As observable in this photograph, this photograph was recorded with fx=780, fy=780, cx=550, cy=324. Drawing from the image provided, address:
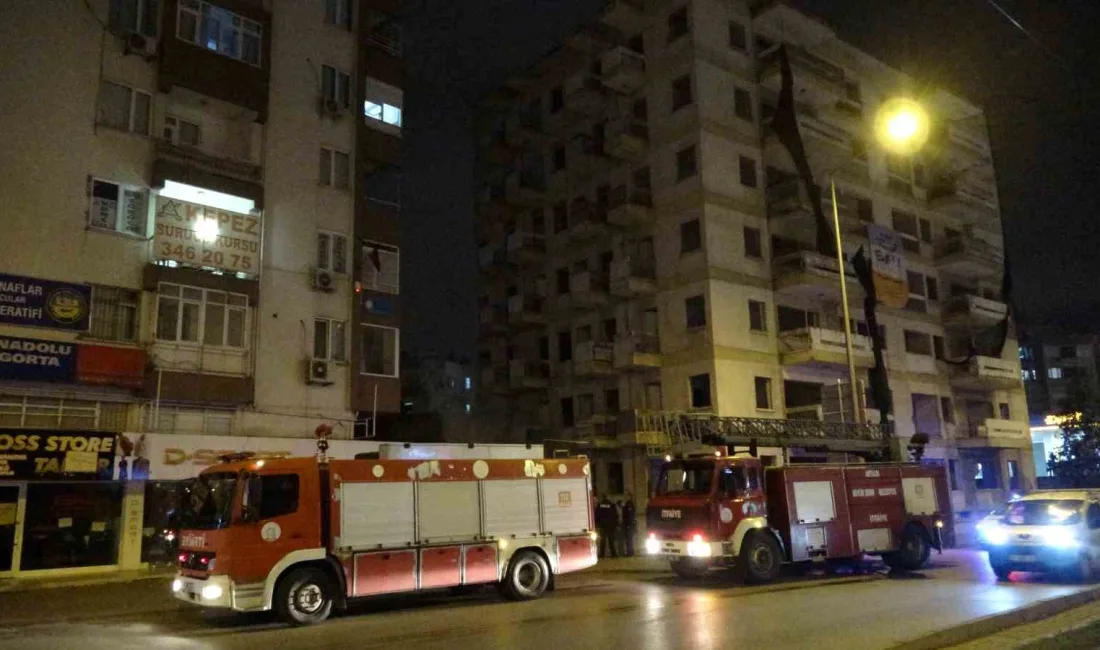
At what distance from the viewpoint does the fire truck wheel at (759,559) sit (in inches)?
663

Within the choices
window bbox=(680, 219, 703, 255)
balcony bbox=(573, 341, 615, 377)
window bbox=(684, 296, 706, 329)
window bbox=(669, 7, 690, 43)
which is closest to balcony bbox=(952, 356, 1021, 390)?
window bbox=(684, 296, 706, 329)

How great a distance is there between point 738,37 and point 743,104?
10.4ft

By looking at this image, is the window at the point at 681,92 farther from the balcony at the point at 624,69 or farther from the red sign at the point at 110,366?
the red sign at the point at 110,366

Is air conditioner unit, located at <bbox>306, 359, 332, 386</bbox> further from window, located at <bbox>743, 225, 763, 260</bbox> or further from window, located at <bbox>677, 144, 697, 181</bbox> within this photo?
window, located at <bbox>743, 225, 763, 260</bbox>

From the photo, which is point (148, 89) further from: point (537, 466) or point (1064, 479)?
point (1064, 479)

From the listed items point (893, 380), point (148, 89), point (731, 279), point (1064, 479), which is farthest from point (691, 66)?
point (1064, 479)

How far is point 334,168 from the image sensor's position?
1005 inches

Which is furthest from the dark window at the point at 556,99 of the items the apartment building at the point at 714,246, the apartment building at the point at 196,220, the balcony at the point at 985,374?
the balcony at the point at 985,374

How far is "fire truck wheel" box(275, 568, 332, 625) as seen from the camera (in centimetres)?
1257

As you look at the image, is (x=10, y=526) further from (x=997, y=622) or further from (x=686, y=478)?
(x=997, y=622)

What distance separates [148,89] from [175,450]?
400 inches

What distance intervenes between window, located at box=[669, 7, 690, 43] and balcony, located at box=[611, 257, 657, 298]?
9.82 meters

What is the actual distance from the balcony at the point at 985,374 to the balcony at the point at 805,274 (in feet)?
37.0

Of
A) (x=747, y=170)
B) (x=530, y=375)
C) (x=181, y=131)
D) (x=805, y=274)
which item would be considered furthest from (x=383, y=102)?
(x=805, y=274)
